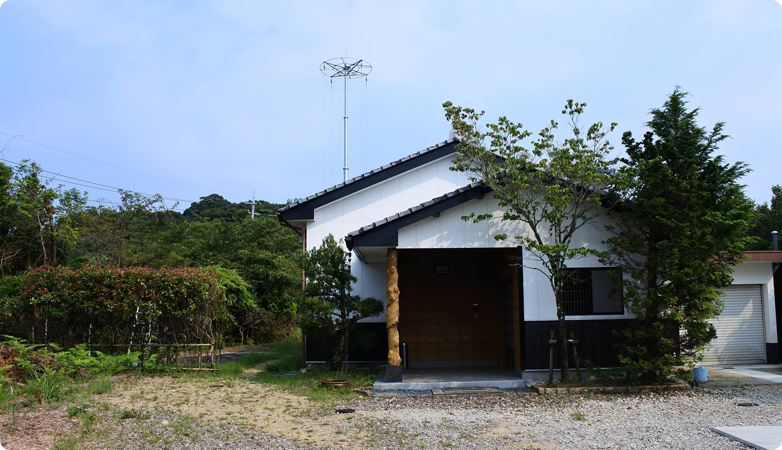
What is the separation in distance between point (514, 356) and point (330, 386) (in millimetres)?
3962

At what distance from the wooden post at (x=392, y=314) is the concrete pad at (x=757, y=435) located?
4.98m

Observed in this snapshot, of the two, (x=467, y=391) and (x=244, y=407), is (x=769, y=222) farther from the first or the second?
(x=244, y=407)

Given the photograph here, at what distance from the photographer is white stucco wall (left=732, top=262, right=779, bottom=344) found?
1223 centimetres

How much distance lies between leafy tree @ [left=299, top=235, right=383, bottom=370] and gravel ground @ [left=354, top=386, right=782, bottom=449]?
2.30m

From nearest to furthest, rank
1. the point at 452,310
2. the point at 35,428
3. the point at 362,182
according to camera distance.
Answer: the point at 35,428 → the point at 452,310 → the point at 362,182

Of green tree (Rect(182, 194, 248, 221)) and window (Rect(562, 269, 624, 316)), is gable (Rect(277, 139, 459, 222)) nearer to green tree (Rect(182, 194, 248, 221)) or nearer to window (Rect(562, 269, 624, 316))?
window (Rect(562, 269, 624, 316))

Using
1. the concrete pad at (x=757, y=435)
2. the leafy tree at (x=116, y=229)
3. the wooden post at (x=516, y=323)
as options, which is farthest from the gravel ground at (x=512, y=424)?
the leafy tree at (x=116, y=229)

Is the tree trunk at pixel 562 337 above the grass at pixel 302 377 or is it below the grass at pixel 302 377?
above

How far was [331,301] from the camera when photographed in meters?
10.9

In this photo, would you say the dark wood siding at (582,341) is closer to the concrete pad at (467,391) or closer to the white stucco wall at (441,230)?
the white stucco wall at (441,230)

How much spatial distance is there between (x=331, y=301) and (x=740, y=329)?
9.35 m

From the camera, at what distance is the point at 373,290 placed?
40.0ft

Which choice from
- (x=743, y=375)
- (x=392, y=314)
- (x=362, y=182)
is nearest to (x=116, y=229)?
(x=362, y=182)

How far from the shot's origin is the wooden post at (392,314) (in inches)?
383
